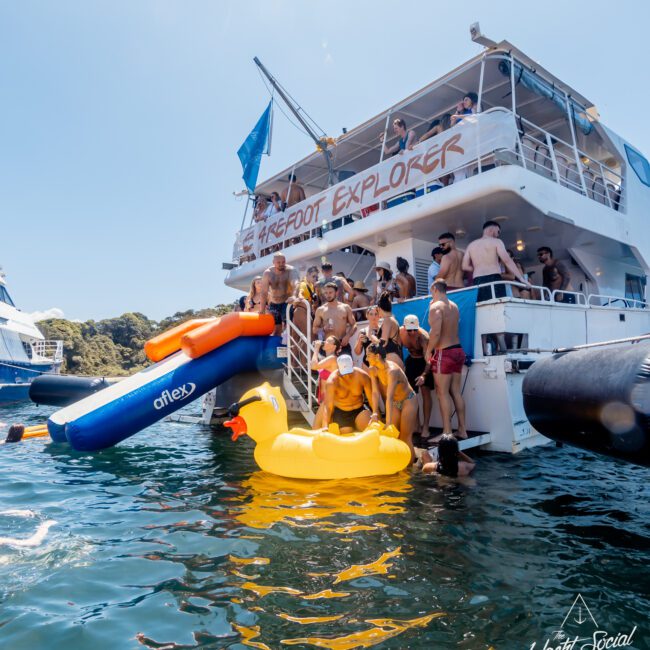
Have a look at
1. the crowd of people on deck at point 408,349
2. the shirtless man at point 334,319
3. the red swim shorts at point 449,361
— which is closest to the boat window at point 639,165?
the crowd of people on deck at point 408,349

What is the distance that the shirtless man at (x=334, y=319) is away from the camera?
322 inches

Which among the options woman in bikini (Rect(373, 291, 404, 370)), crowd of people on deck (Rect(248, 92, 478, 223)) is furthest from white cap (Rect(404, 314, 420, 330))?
crowd of people on deck (Rect(248, 92, 478, 223))

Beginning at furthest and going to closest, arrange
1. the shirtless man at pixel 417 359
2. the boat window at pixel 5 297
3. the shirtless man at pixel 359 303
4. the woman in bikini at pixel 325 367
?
the boat window at pixel 5 297 < the shirtless man at pixel 359 303 < the shirtless man at pixel 417 359 < the woman in bikini at pixel 325 367

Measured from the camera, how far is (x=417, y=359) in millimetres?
7422

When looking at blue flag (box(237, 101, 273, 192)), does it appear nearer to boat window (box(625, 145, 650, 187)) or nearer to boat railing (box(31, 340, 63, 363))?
boat window (box(625, 145, 650, 187))

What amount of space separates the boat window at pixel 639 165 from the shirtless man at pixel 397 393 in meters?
8.52

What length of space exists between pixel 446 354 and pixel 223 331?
12.0 ft

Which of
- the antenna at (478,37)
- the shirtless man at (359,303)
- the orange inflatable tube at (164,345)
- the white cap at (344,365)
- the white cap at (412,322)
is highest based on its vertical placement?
Answer: the antenna at (478,37)

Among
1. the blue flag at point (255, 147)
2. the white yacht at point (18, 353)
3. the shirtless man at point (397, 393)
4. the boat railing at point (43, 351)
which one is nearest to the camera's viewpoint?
the shirtless man at point (397, 393)

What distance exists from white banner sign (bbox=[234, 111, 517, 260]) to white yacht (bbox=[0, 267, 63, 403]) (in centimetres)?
1357

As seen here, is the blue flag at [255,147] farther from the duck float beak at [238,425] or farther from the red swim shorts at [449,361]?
the duck float beak at [238,425]

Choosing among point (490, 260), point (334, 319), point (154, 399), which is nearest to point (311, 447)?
point (154, 399)

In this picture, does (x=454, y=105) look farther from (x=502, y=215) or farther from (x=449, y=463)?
(x=449, y=463)

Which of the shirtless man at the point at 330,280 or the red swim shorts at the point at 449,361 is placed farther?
the shirtless man at the point at 330,280
